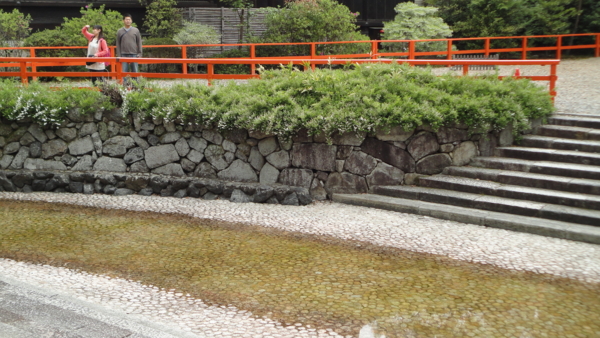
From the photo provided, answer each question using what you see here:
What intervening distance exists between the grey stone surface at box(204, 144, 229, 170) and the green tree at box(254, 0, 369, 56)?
10.8m

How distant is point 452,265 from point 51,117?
7.37 metres

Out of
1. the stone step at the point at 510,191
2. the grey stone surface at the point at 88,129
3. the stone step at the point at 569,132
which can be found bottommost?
the stone step at the point at 510,191

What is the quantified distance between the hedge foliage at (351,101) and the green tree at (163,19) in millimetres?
11364

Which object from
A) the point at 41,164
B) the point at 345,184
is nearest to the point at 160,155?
the point at 41,164

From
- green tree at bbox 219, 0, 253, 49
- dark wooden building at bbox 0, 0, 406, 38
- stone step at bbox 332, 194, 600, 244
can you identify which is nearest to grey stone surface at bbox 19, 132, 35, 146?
stone step at bbox 332, 194, 600, 244

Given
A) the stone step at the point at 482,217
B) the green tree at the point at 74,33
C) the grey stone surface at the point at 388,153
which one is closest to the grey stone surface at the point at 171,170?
the stone step at the point at 482,217

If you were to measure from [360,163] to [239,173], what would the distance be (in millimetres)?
1971

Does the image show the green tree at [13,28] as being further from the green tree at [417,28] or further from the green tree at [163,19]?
the green tree at [417,28]

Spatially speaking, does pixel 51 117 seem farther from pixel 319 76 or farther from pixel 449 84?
pixel 449 84

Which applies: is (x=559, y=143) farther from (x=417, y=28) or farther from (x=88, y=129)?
(x=417, y=28)

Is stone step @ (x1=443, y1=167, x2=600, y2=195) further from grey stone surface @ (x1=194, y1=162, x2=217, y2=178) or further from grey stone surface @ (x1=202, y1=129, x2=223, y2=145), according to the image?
grey stone surface @ (x1=194, y1=162, x2=217, y2=178)

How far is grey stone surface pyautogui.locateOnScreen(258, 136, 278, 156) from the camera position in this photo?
955 centimetres

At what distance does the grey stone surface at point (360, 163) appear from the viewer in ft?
30.1

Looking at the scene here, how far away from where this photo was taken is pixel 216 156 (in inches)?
394
